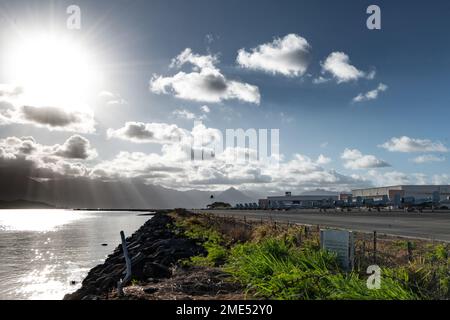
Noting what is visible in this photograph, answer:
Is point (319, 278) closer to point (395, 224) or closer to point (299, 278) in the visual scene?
point (299, 278)

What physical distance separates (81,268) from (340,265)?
1053 inches

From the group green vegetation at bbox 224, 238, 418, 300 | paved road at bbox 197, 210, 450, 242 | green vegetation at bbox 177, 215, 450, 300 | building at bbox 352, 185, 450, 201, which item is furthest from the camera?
building at bbox 352, 185, 450, 201

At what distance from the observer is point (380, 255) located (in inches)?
550

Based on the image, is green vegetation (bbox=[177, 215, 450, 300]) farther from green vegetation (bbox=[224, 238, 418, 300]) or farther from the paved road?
the paved road

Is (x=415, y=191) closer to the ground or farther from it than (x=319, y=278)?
farther from it

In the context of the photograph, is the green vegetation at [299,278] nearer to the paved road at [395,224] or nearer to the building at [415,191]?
the paved road at [395,224]

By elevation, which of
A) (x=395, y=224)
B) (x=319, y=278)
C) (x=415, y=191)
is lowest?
(x=395, y=224)

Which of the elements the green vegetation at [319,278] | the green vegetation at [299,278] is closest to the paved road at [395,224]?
the green vegetation at [299,278]

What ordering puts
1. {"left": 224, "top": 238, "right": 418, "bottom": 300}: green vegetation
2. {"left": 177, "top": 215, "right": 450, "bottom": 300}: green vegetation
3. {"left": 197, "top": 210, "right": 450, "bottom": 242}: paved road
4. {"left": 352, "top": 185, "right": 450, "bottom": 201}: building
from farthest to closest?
{"left": 352, "top": 185, "right": 450, "bottom": 201}: building → {"left": 197, "top": 210, "right": 450, "bottom": 242}: paved road → {"left": 177, "top": 215, "right": 450, "bottom": 300}: green vegetation → {"left": 224, "top": 238, "right": 418, "bottom": 300}: green vegetation

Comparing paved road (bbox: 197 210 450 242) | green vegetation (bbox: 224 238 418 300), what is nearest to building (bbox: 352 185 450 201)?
paved road (bbox: 197 210 450 242)

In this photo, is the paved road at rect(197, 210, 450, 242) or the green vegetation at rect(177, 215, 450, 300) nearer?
the green vegetation at rect(177, 215, 450, 300)

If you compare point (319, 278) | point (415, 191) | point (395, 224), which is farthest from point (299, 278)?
point (415, 191)
